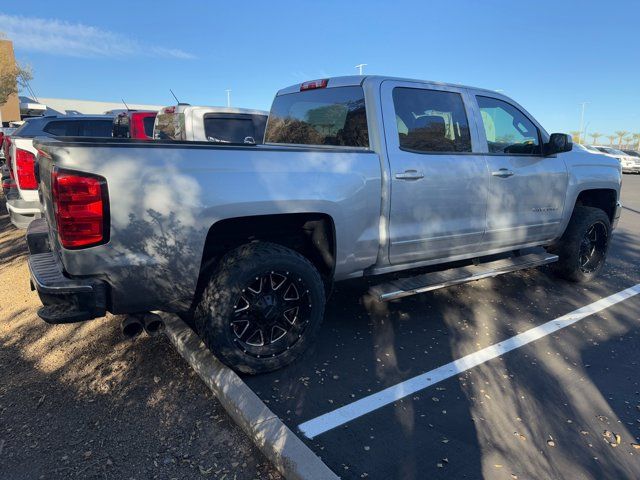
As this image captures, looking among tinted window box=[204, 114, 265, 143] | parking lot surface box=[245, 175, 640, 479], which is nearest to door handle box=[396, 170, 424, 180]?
parking lot surface box=[245, 175, 640, 479]

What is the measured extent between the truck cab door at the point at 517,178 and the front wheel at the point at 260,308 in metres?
2.01

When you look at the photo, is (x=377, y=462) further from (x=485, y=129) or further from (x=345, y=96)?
(x=485, y=129)

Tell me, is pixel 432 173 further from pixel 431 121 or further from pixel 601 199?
pixel 601 199

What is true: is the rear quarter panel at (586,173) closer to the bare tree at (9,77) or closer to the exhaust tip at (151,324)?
the exhaust tip at (151,324)

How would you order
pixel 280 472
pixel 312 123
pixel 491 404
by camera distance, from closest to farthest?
pixel 280 472 < pixel 491 404 < pixel 312 123

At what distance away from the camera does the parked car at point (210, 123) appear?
269 inches

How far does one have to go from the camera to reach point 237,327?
3.14 metres

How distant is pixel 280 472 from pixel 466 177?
2764 mm

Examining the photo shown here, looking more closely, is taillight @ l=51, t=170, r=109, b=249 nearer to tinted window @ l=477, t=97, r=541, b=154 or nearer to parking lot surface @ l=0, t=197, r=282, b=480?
parking lot surface @ l=0, t=197, r=282, b=480

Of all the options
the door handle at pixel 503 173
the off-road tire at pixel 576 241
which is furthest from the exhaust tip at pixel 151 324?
the off-road tire at pixel 576 241

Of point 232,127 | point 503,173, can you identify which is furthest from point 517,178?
point 232,127

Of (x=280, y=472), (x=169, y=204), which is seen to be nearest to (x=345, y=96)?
(x=169, y=204)

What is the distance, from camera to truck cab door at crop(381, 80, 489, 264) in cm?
368

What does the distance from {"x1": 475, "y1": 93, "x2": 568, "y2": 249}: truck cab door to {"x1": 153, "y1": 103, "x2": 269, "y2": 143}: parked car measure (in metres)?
3.34
